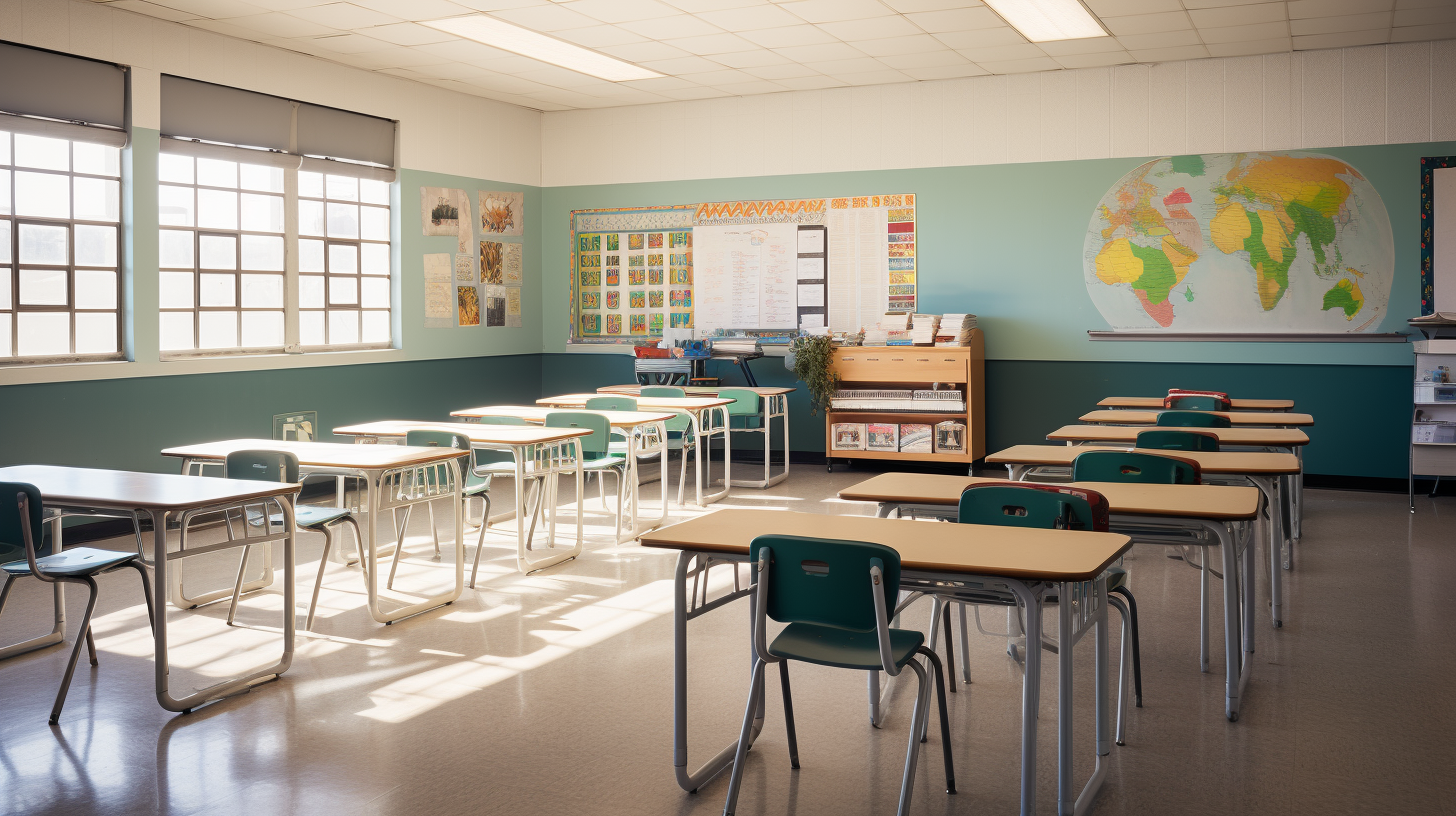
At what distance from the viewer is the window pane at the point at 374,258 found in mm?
8992

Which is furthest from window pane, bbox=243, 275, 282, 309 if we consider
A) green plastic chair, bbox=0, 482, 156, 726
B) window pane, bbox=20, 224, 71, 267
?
green plastic chair, bbox=0, 482, 156, 726

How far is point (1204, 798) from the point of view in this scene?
3061 millimetres

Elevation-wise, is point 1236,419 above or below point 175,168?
below

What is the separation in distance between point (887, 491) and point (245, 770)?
2146 millimetres

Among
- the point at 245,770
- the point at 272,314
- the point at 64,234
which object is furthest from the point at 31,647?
the point at 272,314

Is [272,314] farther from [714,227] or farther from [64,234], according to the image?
[714,227]

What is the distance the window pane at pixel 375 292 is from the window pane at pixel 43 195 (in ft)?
8.08

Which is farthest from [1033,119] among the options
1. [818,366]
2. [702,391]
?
[702,391]

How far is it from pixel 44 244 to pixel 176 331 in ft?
3.42

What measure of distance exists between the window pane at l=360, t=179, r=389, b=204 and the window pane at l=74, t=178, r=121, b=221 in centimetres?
214

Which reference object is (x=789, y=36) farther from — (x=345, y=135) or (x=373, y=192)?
(x=373, y=192)

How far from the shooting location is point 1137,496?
3.67 metres

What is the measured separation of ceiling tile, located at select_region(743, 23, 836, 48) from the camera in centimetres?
774

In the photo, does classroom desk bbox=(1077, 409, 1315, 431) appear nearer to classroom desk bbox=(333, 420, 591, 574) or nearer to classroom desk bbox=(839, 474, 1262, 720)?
classroom desk bbox=(839, 474, 1262, 720)
